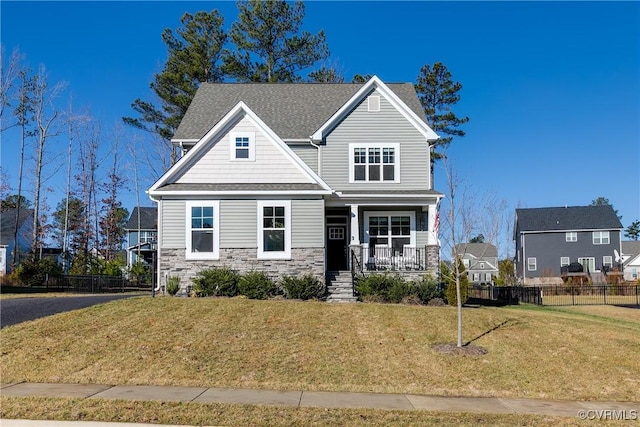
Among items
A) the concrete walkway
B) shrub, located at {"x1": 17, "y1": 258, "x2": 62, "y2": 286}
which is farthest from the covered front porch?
shrub, located at {"x1": 17, "y1": 258, "x2": 62, "y2": 286}

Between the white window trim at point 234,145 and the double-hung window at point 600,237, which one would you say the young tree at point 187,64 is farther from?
the double-hung window at point 600,237

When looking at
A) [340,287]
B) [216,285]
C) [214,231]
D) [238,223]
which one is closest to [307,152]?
[238,223]

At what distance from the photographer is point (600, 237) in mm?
56156

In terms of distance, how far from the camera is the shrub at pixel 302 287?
18375 mm

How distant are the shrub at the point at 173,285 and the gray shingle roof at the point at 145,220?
41.6 metres

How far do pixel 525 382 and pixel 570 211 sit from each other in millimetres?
53806

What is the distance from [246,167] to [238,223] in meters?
2.19

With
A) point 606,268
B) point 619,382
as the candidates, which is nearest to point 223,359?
point 619,382

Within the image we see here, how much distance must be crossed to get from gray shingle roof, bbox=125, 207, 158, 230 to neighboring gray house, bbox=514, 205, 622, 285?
4052cm

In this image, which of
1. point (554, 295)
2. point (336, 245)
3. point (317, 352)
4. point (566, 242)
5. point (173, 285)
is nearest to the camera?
point (317, 352)

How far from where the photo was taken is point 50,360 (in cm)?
1063

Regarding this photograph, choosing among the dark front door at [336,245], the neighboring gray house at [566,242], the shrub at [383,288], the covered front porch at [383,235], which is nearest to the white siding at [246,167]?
the covered front porch at [383,235]

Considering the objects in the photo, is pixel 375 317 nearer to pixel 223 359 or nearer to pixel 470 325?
pixel 470 325

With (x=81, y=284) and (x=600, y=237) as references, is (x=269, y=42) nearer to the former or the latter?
(x=81, y=284)
